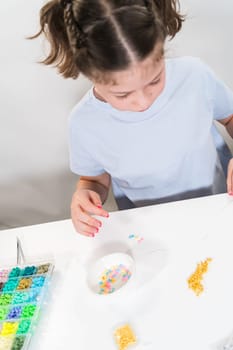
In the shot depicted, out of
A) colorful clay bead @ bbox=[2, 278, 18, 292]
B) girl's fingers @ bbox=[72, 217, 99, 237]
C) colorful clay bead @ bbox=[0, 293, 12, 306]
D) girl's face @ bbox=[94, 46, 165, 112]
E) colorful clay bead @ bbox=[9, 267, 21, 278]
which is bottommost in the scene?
colorful clay bead @ bbox=[9, 267, 21, 278]

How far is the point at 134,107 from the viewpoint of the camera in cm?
65

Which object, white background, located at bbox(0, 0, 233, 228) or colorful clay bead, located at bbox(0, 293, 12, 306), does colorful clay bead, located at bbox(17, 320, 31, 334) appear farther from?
white background, located at bbox(0, 0, 233, 228)

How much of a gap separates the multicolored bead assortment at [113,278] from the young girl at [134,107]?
0.30 feet

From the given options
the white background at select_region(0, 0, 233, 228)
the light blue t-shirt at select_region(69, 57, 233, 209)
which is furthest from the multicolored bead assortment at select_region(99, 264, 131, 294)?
the white background at select_region(0, 0, 233, 228)

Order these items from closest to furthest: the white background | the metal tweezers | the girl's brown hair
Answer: the girl's brown hair → the metal tweezers → the white background

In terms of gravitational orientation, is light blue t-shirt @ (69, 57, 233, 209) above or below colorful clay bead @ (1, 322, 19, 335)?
above

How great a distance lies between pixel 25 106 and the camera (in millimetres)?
1041

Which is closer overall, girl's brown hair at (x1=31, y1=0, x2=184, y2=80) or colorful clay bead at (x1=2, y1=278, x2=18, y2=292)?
girl's brown hair at (x1=31, y1=0, x2=184, y2=80)

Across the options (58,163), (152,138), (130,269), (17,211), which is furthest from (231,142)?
(17,211)

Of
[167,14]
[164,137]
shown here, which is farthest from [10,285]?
[167,14]

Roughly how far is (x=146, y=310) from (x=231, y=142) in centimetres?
68

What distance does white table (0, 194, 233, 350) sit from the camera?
0.56 meters

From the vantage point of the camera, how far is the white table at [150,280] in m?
0.56

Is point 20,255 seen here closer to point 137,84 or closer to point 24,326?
point 24,326
